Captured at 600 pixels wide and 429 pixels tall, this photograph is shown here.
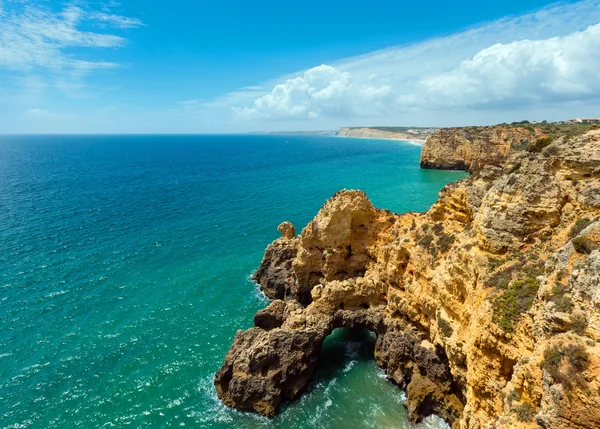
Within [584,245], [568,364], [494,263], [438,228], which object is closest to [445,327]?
[494,263]

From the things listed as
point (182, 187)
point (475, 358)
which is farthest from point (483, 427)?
point (182, 187)

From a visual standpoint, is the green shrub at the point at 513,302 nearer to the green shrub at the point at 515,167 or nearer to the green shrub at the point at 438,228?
the green shrub at the point at 515,167

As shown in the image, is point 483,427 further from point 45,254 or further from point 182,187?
point 182,187

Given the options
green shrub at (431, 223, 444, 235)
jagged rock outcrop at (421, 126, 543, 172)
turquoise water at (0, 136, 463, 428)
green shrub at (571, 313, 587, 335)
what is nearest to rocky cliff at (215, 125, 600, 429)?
green shrub at (571, 313, 587, 335)

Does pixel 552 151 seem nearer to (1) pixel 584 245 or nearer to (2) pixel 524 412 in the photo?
(1) pixel 584 245

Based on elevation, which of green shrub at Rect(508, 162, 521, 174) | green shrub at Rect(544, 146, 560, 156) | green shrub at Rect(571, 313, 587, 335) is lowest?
green shrub at Rect(571, 313, 587, 335)

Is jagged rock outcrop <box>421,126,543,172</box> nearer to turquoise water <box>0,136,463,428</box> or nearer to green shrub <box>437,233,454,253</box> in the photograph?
turquoise water <box>0,136,463,428</box>

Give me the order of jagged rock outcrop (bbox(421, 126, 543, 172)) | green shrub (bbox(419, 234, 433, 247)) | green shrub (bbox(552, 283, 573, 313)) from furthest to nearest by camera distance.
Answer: jagged rock outcrop (bbox(421, 126, 543, 172)) < green shrub (bbox(419, 234, 433, 247)) < green shrub (bbox(552, 283, 573, 313))
